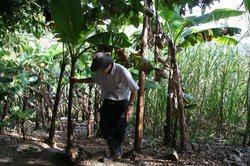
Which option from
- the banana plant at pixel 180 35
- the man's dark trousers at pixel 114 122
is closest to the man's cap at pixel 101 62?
the man's dark trousers at pixel 114 122

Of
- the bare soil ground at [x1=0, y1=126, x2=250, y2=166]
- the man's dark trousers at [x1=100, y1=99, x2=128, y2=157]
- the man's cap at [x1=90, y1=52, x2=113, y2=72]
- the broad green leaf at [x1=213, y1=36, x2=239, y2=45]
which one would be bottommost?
the bare soil ground at [x1=0, y1=126, x2=250, y2=166]

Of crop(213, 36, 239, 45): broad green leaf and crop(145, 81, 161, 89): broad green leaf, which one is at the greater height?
crop(213, 36, 239, 45): broad green leaf

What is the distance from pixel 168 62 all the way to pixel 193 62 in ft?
3.57

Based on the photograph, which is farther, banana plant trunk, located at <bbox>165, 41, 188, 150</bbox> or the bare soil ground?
banana plant trunk, located at <bbox>165, 41, 188, 150</bbox>

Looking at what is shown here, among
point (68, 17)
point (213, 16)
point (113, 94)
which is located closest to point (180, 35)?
point (213, 16)

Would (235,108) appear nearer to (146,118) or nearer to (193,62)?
(193,62)

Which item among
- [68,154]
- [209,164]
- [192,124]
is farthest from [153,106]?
[68,154]

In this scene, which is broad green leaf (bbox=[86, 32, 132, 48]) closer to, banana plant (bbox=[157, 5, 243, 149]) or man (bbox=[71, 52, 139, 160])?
man (bbox=[71, 52, 139, 160])

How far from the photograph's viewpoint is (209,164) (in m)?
5.12

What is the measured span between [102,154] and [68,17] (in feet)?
5.37

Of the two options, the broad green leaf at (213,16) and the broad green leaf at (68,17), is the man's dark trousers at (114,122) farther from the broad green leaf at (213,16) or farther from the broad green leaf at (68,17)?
the broad green leaf at (213,16)

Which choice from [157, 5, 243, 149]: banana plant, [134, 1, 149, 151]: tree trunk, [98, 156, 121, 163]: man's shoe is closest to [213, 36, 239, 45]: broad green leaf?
[157, 5, 243, 149]: banana plant

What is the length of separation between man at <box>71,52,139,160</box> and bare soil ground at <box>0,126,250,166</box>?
26 centimetres

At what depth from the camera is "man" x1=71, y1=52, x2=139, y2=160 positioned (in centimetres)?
406
